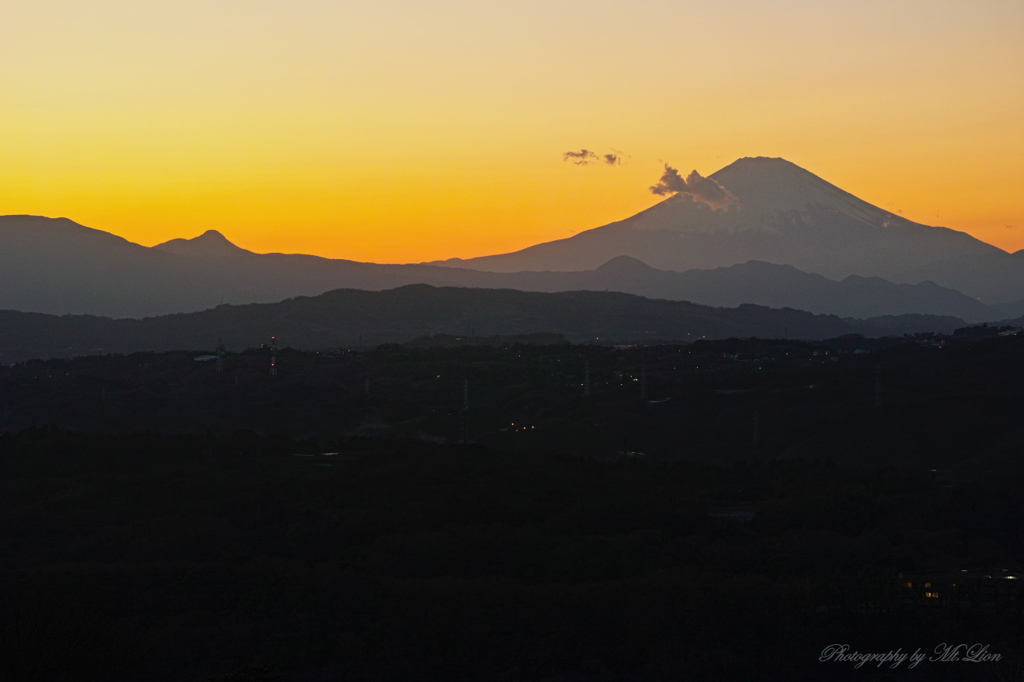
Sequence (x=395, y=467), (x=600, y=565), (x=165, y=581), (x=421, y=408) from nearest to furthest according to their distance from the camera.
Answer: (x=165, y=581) < (x=600, y=565) < (x=395, y=467) < (x=421, y=408)

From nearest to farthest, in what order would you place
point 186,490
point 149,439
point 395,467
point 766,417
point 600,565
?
point 600,565 < point 186,490 < point 395,467 < point 149,439 < point 766,417

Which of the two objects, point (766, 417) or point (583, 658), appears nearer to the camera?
point (583, 658)

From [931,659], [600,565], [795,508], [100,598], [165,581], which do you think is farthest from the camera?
[795,508]

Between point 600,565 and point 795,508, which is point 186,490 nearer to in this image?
point 600,565

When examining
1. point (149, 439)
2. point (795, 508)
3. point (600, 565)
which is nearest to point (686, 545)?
point (600, 565)

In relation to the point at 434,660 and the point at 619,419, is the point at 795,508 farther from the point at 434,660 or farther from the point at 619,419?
the point at 619,419

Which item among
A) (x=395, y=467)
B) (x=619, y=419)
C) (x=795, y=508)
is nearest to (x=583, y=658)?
(x=795, y=508)
